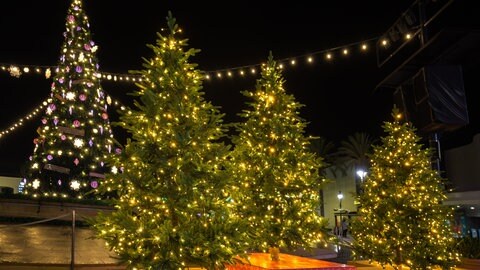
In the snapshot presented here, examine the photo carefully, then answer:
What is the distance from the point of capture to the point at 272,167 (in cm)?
953

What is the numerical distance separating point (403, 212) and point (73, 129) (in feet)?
44.3

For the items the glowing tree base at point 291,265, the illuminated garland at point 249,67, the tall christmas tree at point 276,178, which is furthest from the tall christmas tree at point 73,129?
the glowing tree base at point 291,265

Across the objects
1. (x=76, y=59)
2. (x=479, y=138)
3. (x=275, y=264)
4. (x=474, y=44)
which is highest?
(x=76, y=59)

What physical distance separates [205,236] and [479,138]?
695 inches

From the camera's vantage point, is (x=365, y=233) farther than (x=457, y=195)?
No

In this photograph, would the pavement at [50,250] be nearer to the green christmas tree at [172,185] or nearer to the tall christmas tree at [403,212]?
the green christmas tree at [172,185]

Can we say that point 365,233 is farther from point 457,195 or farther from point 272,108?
point 457,195

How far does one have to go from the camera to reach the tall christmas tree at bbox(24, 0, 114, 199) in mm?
18344

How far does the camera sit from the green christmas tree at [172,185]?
6625mm

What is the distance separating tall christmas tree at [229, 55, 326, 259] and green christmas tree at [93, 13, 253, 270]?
1988 mm

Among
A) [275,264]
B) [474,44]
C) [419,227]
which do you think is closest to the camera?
[275,264]

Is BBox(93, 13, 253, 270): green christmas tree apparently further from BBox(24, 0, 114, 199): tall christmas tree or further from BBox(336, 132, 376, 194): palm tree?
BBox(336, 132, 376, 194): palm tree

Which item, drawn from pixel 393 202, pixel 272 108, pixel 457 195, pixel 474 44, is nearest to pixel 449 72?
pixel 474 44

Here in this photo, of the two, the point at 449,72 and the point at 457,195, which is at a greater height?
the point at 449,72
